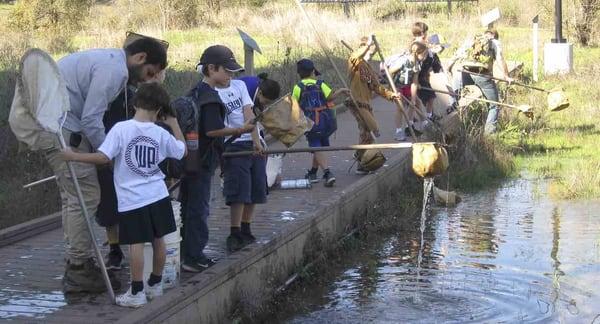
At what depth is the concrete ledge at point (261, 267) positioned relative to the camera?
586 centimetres

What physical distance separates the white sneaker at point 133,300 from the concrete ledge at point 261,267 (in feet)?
0.33

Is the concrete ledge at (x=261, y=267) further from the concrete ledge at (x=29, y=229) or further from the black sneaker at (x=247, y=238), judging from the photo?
the concrete ledge at (x=29, y=229)

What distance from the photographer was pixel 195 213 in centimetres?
669

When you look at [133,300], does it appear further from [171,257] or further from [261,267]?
[261,267]

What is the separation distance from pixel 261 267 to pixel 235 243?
306mm

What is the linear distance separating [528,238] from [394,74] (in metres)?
4.69

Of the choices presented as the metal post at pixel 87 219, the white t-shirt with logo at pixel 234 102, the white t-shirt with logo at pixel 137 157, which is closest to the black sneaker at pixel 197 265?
the metal post at pixel 87 219

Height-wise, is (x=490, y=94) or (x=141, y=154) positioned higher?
(x=141, y=154)

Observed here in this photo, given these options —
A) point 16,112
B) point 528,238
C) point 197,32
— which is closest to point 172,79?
point 528,238

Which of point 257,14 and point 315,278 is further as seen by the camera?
point 257,14

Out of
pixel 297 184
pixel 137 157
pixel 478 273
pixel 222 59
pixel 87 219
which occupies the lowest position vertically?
pixel 478 273

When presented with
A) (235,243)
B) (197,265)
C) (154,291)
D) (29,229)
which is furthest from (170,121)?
(29,229)

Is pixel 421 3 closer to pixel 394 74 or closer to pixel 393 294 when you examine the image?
pixel 394 74

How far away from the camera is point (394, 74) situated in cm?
1353
